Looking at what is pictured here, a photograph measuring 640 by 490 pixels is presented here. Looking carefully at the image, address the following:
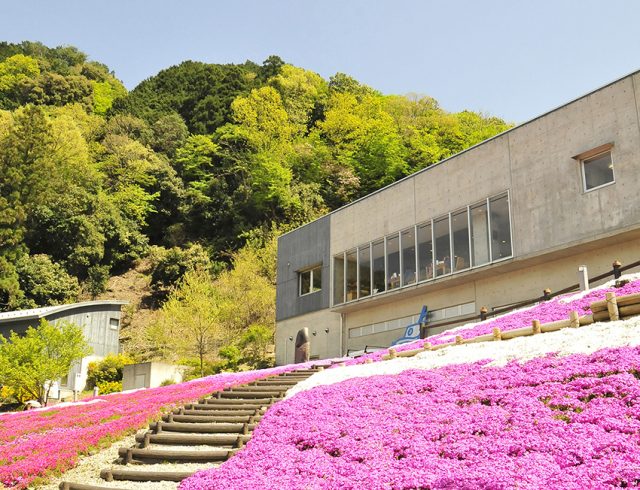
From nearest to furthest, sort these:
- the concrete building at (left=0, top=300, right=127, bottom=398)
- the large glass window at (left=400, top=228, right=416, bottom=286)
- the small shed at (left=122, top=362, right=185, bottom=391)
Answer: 1. the large glass window at (left=400, top=228, right=416, bottom=286)
2. the small shed at (left=122, top=362, right=185, bottom=391)
3. the concrete building at (left=0, top=300, right=127, bottom=398)

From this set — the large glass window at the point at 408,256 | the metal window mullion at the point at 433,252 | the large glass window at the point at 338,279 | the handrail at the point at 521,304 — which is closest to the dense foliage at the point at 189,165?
the large glass window at the point at 338,279

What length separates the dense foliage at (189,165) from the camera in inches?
2082

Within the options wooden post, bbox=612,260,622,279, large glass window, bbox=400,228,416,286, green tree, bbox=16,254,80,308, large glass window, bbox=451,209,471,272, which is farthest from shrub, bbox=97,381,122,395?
wooden post, bbox=612,260,622,279

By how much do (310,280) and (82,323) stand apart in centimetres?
1619

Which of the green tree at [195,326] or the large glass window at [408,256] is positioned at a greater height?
the large glass window at [408,256]

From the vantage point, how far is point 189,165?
214 feet

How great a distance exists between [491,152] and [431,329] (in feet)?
24.0

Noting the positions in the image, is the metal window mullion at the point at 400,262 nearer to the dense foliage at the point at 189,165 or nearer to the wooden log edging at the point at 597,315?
the wooden log edging at the point at 597,315

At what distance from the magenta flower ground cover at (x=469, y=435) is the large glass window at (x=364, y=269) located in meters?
16.1

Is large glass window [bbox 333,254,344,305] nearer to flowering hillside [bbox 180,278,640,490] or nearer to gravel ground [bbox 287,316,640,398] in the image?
gravel ground [bbox 287,316,640,398]

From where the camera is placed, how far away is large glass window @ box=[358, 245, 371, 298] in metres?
29.1

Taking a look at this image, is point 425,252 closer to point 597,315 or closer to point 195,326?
point 597,315

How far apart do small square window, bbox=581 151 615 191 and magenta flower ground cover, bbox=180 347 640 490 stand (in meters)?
10.6

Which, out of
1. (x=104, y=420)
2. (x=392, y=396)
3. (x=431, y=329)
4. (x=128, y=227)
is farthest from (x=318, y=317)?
(x=128, y=227)
